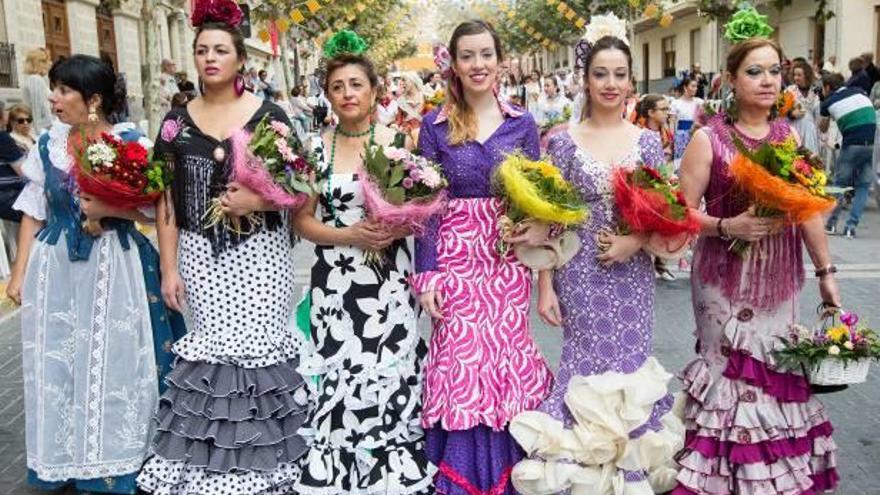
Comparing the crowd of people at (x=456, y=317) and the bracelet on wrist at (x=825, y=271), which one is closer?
the crowd of people at (x=456, y=317)

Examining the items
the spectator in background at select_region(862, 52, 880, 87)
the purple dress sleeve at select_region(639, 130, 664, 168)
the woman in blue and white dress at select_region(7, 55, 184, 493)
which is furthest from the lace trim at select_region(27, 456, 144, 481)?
the spectator in background at select_region(862, 52, 880, 87)

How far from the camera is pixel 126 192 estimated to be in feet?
12.5

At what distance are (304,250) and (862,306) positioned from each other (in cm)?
652

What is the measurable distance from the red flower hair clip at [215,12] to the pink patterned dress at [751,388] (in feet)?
7.20

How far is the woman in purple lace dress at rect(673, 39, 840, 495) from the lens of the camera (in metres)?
3.66

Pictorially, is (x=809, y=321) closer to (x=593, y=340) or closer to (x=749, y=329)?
(x=749, y=329)

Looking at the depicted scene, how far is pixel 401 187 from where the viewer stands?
3.52 metres

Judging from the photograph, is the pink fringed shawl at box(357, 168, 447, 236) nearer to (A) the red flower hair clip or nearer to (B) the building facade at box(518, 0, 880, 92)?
(A) the red flower hair clip

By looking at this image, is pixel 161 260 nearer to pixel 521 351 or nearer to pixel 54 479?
pixel 54 479

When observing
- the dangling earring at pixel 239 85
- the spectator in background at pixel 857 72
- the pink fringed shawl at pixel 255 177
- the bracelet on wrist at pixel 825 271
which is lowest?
the bracelet on wrist at pixel 825 271

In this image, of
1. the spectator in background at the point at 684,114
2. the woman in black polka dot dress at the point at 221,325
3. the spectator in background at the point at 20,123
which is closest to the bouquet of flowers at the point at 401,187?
the woman in black polka dot dress at the point at 221,325

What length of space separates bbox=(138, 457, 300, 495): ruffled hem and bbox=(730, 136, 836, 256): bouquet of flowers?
2.38 meters

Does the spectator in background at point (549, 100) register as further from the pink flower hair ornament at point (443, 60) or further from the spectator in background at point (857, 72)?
the pink flower hair ornament at point (443, 60)

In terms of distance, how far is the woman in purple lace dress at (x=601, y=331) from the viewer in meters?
3.54
